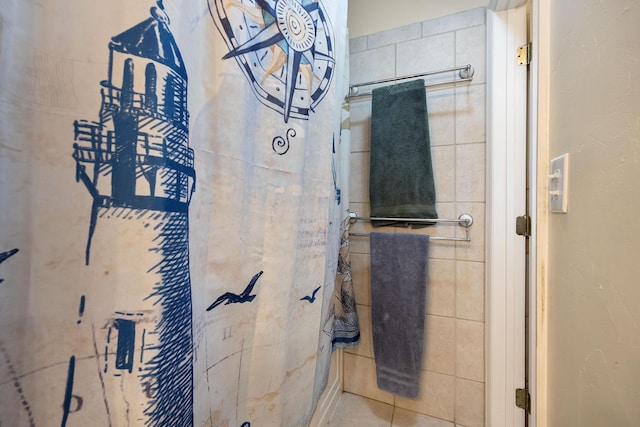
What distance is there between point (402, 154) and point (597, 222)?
0.86m

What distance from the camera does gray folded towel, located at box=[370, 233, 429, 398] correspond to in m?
1.19

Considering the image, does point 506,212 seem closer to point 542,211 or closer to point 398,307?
point 542,211

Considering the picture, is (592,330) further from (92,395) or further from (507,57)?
(507,57)

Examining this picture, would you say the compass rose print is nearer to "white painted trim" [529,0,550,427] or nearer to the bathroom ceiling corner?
"white painted trim" [529,0,550,427]

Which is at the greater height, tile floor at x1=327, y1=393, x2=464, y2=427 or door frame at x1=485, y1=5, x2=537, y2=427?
door frame at x1=485, y1=5, x2=537, y2=427

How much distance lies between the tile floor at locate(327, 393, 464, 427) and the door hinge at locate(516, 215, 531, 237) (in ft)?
3.33

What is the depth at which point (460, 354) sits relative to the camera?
121 centimetres

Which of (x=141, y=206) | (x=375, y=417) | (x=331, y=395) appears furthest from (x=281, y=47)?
(x=375, y=417)

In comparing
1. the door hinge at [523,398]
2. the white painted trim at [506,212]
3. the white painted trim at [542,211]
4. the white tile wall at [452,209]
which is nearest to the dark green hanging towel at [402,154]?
the white tile wall at [452,209]

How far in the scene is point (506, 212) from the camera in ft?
3.53

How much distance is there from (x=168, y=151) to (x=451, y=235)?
127 cm

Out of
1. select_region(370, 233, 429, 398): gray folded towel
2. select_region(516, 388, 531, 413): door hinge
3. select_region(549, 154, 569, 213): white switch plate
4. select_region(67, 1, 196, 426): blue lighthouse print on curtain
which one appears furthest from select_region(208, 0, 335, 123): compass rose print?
select_region(516, 388, 531, 413): door hinge

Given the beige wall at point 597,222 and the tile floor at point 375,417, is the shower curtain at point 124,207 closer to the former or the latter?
the beige wall at point 597,222

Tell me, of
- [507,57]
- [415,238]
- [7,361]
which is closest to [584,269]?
[415,238]
